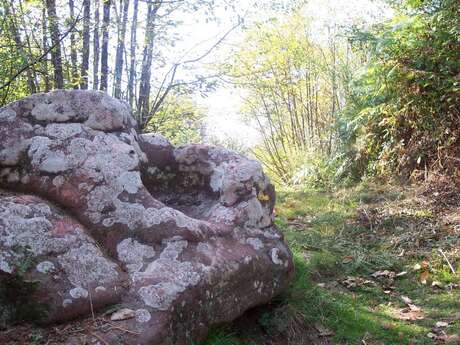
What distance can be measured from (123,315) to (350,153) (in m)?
6.23

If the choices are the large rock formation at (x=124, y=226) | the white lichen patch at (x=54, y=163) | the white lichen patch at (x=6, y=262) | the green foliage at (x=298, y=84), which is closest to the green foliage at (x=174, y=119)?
the green foliage at (x=298, y=84)

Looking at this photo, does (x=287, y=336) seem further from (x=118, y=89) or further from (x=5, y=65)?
(x=118, y=89)

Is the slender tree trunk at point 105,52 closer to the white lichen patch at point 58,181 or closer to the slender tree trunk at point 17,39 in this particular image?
the slender tree trunk at point 17,39

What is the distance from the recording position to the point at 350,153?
806 centimetres

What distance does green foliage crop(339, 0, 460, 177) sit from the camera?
632 cm

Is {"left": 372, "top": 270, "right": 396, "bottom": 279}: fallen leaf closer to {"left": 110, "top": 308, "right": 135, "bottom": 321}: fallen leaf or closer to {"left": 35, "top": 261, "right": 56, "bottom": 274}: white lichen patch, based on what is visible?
{"left": 110, "top": 308, "right": 135, "bottom": 321}: fallen leaf

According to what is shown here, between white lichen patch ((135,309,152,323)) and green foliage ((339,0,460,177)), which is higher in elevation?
green foliage ((339,0,460,177))

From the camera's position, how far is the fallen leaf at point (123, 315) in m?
2.54

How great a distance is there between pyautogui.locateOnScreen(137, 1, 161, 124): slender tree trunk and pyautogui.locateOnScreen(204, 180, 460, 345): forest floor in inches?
100

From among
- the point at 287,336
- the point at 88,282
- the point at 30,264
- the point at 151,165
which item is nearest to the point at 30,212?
the point at 30,264


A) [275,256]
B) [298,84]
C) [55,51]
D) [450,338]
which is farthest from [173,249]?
[298,84]

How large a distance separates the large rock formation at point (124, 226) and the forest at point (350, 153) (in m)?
0.23

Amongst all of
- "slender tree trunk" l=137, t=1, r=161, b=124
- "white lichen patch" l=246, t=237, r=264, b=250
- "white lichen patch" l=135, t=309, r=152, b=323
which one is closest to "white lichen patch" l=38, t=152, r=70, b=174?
"white lichen patch" l=135, t=309, r=152, b=323

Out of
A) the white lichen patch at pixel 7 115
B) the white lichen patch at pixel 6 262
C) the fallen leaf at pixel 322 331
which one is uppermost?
the white lichen patch at pixel 7 115
